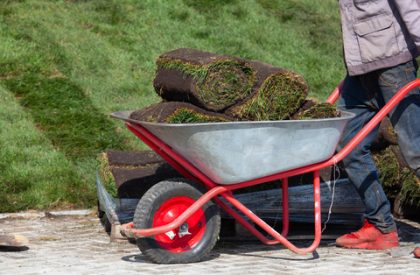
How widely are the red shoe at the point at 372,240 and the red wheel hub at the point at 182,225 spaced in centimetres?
93

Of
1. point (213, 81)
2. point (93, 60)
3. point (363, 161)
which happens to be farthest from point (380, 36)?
point (93, 60)

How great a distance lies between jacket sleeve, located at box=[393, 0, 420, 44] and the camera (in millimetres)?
4848

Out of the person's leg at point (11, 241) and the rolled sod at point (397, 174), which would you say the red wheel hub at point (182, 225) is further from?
the rolled sod at point (397, 174)

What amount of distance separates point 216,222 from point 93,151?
258 cm

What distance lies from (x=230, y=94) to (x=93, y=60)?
14.8ft

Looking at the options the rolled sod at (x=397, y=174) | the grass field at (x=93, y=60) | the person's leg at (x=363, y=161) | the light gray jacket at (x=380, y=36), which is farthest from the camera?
the grass field at (x=93, y=60)

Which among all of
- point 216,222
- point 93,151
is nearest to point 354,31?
point 216,222

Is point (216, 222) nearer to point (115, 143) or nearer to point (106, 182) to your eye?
point (106, 182)

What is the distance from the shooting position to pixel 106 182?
564 centimetres

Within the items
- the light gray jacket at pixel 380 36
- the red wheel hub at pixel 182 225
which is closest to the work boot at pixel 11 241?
the red wheel hub at pixel 182 225

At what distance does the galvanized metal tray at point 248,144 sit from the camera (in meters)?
4.65

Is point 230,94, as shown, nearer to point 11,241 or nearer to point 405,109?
point 405,109

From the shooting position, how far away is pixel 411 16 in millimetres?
4859

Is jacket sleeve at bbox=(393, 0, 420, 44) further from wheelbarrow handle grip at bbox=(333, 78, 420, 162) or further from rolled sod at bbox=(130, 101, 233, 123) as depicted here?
rolled sod at bbox=(130, 101, 233, 123)
